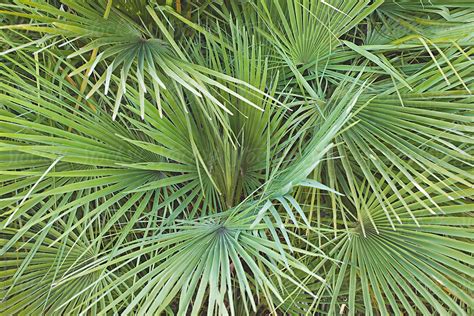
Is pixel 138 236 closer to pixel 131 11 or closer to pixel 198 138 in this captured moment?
pixel 198 138

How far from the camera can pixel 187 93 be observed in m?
0.91

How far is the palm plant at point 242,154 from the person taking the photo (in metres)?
0.77

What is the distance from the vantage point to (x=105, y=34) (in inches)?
32.3

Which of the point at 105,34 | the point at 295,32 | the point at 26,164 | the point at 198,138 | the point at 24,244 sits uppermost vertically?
the point at 295,32

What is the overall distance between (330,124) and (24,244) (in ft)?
2.11

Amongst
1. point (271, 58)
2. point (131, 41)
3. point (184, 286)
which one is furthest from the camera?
point (271, 58)

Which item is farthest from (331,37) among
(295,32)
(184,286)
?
(184,286)

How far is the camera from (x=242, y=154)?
2.99 feet

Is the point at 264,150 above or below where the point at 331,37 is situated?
below

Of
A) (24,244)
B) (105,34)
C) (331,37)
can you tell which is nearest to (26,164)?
(24,244)

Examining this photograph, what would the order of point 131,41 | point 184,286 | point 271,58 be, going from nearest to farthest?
1. point 184,286
2. point 131,41
3. point 271,58

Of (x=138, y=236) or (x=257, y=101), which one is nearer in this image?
(x=257, y=101)

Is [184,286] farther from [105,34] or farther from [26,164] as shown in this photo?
[105,34]

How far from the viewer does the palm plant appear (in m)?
0.77
